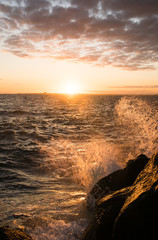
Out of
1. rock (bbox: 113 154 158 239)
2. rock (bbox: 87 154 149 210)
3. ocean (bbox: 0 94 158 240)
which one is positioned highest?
rock (bbox: 113 154 158 239)

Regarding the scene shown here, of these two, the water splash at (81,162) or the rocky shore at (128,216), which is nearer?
the rocky shore at (128,216)

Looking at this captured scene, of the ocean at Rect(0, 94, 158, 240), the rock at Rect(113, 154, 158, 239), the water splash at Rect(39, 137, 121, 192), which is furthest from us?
the water splash at Rect(39, 137, 121, 192)

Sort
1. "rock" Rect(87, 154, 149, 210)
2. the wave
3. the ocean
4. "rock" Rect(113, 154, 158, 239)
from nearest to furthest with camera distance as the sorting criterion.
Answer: "rock" Rect(113, 154, 158, 239)
the wave
the ocean
"rock" Rect(87, 154, 149, 210)

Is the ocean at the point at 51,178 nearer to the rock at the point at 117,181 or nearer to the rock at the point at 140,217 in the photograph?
the rock at the point at 117,181

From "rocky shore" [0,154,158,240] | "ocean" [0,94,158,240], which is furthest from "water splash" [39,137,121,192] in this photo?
"rocky shore" [0,154,158,240]

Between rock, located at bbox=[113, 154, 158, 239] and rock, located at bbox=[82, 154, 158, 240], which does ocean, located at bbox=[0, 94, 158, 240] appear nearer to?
rock, located at bbox=[82, 154, 158, 240]

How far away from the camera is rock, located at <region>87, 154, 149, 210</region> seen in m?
4.98

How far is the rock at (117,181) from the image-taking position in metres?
4.98

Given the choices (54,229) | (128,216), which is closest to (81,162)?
(54,229)

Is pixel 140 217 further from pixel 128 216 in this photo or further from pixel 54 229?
pixel 54 229

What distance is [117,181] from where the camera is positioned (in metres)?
5.25

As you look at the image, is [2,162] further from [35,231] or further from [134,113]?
[134,113]

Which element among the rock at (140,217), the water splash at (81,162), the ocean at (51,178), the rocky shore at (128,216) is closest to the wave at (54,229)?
the ocean at (51,178)

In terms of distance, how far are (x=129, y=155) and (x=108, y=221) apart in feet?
25.0
